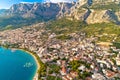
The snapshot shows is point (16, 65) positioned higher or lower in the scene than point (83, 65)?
lower

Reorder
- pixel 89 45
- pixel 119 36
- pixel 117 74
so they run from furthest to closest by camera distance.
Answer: pixel 119 36 < pixel 89 45 < pixel 117 74

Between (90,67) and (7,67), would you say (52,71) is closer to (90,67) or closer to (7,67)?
(90,67)

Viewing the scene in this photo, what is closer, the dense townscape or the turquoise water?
the dense townscape

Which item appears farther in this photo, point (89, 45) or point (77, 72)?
point (89, 45)

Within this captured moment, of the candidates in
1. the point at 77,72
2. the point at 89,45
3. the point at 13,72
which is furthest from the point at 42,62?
the point at 89,45

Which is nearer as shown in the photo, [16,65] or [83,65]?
[83,65]

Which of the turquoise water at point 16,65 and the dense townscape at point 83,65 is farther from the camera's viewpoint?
the turquoise water at point 16,65

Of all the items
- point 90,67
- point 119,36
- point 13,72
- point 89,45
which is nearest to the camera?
point 90,67
